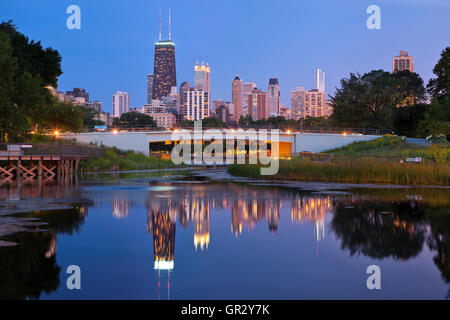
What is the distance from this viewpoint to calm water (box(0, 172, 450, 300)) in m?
10.6

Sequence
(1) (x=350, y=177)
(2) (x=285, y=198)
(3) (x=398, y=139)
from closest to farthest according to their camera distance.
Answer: (2) (x=285, y=198) → (1) (x=350, y=177) → (3) (x=398, y=139)

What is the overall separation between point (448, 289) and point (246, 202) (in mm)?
16828

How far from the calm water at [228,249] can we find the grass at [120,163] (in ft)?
111

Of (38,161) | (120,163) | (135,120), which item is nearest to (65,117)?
(120,163)

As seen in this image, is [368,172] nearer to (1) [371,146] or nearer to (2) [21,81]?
(2) [21,81]

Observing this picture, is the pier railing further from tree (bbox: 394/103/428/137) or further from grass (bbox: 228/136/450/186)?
tree (bbox: 394/103/428/137)

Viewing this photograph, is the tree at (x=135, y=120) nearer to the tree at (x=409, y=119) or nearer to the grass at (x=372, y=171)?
the tree at (x=409, y=119)

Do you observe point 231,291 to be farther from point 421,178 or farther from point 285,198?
point 421,178

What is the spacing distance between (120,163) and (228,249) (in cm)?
5215

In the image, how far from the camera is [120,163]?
65.1 metres
